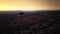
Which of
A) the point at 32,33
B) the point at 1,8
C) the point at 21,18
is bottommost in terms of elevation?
the point at 32,33

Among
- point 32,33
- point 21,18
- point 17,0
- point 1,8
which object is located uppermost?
point 17,0

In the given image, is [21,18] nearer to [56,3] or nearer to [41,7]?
[41,7]

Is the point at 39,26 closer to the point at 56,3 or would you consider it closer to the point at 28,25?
the point at 28,25

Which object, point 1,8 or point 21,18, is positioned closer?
point 21,18

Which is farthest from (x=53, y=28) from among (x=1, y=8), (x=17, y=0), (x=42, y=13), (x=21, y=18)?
(x=1, y=8)

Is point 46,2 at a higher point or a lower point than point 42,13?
higher

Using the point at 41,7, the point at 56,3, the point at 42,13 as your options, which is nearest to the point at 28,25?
the point at 42,13
